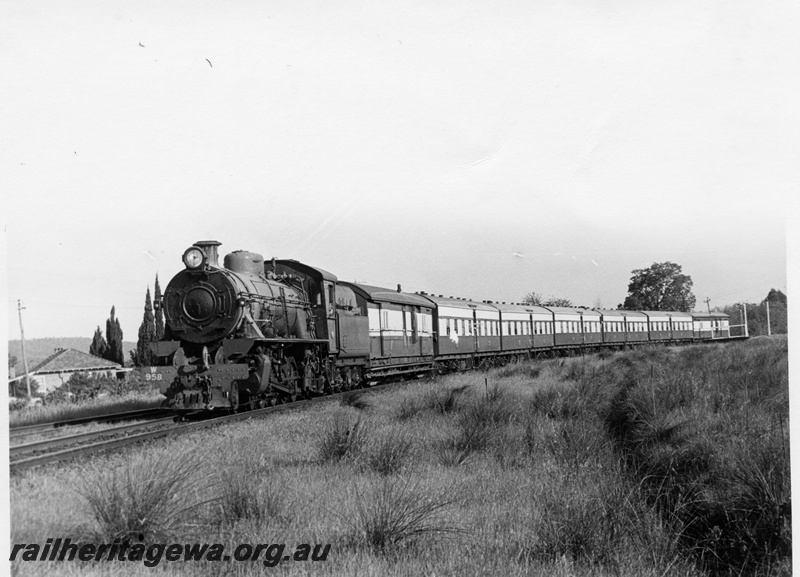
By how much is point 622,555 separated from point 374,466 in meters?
2.64

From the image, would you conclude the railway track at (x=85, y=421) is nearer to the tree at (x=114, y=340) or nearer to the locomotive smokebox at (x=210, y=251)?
the tree at (x=114, y=340)

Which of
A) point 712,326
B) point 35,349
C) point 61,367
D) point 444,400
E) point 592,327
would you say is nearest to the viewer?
point 35,349

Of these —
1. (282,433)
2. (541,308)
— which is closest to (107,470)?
(282,433)

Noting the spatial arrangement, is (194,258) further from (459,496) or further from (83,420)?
(459,496)

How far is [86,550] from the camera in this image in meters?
4.14

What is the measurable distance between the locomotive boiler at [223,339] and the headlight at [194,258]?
2 cm

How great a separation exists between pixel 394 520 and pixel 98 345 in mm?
3424

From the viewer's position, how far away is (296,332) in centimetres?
1301

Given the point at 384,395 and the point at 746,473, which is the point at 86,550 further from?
the point at 384,395

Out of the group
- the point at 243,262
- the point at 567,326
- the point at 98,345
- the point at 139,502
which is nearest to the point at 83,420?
the point at 98,345

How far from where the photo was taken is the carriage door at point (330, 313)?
13938 millimetres

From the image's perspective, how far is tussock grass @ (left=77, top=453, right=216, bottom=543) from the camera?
165 inches

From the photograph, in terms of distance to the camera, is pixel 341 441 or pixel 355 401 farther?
pixel 355 401

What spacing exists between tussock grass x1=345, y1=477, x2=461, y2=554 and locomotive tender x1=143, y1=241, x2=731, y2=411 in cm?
544
